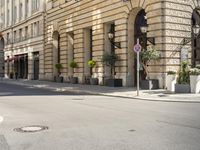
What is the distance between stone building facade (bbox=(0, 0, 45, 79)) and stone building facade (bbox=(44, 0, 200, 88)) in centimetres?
342

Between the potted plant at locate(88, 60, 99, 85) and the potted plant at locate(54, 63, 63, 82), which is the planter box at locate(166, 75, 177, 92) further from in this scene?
the potted plant at locate(54, 63, 63, 82)

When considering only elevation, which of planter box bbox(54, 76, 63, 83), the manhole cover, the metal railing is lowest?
the manhole cover

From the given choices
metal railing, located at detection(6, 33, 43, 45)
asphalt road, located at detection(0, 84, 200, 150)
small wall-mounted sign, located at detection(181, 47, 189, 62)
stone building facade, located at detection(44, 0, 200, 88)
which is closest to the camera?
asphalt road, located at detection(0, 84, 200, 150)

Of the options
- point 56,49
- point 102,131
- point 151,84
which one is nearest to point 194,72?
point 151,84

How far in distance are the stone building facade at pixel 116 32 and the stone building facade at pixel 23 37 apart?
3422 mm

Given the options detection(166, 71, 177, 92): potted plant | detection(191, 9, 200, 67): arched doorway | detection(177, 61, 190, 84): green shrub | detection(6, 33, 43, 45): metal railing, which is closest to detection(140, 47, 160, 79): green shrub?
detection(166, 71, 177, 92): potted plant

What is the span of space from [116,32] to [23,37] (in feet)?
A: 88.2

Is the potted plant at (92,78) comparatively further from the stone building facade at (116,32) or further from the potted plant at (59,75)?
the potted plant at (59,75)

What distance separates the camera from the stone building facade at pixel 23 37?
50281 mm

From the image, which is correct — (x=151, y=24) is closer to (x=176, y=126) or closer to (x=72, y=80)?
(x=72, y=80)

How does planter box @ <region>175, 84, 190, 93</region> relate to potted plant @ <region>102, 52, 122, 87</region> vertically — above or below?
below

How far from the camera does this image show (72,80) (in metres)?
39.8

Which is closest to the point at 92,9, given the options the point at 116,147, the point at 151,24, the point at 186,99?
the point at 151,24

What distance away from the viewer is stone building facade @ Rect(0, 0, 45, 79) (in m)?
50.3
